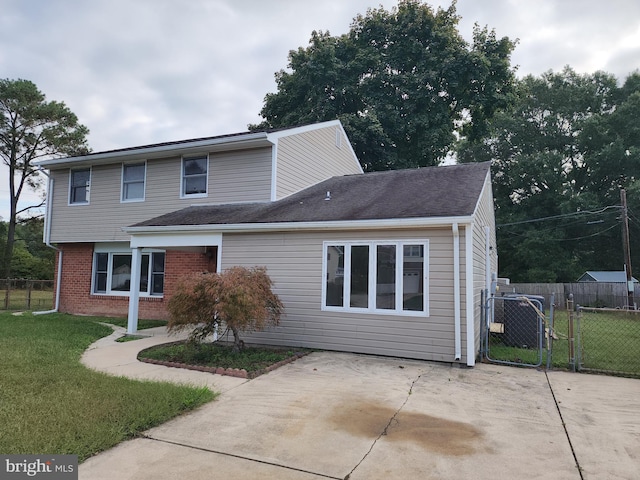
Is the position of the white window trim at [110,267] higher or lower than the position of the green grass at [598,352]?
higher

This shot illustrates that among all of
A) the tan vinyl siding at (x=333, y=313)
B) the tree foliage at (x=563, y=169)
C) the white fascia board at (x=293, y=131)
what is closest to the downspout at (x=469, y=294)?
the tan vinyl siding at (x=333, y=313)

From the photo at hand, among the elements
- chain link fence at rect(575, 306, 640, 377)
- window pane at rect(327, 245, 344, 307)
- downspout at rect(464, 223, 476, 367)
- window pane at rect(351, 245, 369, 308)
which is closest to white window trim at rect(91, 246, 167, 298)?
window pane at rect(327, 245, 344, 307)

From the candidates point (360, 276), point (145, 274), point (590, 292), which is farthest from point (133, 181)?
point (590, 292)

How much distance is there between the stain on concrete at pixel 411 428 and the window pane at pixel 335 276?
3180 mm

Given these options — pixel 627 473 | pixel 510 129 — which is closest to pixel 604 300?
pixel 510 129

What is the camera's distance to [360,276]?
782cm

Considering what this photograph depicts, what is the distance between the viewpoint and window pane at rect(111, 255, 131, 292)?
13.4 metres

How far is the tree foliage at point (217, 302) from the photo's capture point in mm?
6699

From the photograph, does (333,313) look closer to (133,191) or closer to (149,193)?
(149,193)

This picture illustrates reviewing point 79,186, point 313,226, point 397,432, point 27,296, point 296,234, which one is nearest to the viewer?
point 397,432

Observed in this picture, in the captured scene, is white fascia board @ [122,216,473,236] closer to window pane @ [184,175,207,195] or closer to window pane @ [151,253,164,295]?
window pane @ [184,175,207,195]

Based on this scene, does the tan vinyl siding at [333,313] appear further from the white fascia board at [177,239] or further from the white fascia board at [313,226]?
the white fascia board at [177,239]

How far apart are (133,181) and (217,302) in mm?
7876

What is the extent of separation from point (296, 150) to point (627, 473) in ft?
33.0
